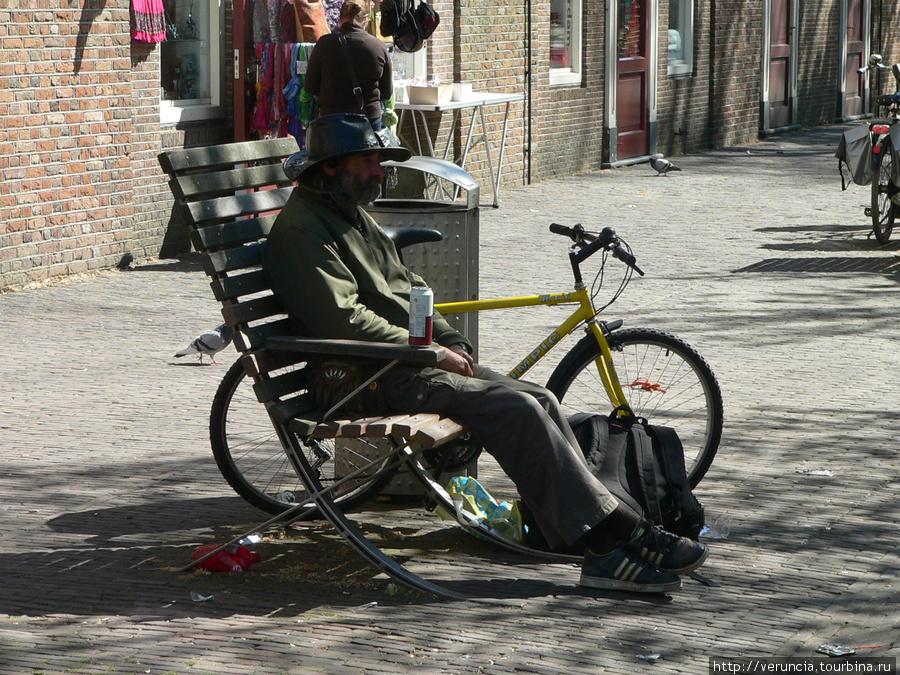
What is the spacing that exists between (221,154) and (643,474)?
1874 mm

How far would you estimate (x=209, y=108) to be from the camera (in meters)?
12.1

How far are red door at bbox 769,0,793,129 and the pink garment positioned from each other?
1428 cm

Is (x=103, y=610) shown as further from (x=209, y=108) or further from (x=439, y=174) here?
(x=209, y=108)

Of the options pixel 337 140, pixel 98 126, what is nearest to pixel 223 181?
pixel 337 140

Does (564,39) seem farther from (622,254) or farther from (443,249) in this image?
(622,254)

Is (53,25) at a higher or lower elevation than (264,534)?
higher

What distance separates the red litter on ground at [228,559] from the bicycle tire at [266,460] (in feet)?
1.21

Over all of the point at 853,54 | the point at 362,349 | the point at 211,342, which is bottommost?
the point at 211,342

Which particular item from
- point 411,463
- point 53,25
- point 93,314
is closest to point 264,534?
point 411,463

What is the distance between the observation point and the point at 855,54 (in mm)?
27188

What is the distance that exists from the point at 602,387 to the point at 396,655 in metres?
1.95

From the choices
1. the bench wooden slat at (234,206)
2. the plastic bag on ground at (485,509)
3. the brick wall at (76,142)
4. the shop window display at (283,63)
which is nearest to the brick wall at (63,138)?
the brick wall at (76,142)

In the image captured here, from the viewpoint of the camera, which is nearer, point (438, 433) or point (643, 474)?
point (438, 433)

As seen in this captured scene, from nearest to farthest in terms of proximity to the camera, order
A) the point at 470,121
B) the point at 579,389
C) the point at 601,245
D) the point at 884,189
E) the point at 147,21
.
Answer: the point at 601,245
the point at 579,389
the point at 147,21
the point at 884,189
the point at 470,121
